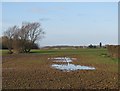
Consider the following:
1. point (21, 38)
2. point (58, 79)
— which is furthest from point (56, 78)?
point (21, 38)

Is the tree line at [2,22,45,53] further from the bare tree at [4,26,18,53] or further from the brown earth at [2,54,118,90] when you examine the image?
the brown earth at [2,54,118,90]

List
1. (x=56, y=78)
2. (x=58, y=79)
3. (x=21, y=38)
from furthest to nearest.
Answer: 1. (x=21, y=38)
2. (x=56, y=78)
3. (x=58, y=79)

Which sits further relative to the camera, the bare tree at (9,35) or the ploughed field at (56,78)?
the bare tree at (9,35)

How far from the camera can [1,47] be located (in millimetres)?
102938

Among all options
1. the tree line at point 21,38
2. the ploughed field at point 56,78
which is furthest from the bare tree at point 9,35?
the ploughed field at point 56,78

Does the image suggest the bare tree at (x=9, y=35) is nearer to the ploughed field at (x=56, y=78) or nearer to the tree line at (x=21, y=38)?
the tree line at (x=21, y=38)

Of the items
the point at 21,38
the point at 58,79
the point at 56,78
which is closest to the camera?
the point at 58,79

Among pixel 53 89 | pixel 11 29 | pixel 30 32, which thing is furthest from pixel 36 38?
pixel 53 89

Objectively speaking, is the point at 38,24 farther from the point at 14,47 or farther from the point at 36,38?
the point at 14,47

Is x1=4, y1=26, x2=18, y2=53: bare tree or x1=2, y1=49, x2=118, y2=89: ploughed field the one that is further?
x1=4, y1=26, x2=18, y2=53: bare tree

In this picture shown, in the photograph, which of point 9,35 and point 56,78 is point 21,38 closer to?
point 9,35

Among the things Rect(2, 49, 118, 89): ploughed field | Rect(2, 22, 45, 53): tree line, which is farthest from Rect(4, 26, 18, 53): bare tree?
Rect(2, 49, 118, 89): ploughed field

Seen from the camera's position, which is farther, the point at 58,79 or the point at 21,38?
the point at 21,38

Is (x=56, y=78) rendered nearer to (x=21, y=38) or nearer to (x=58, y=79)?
(x=58, y=79)
